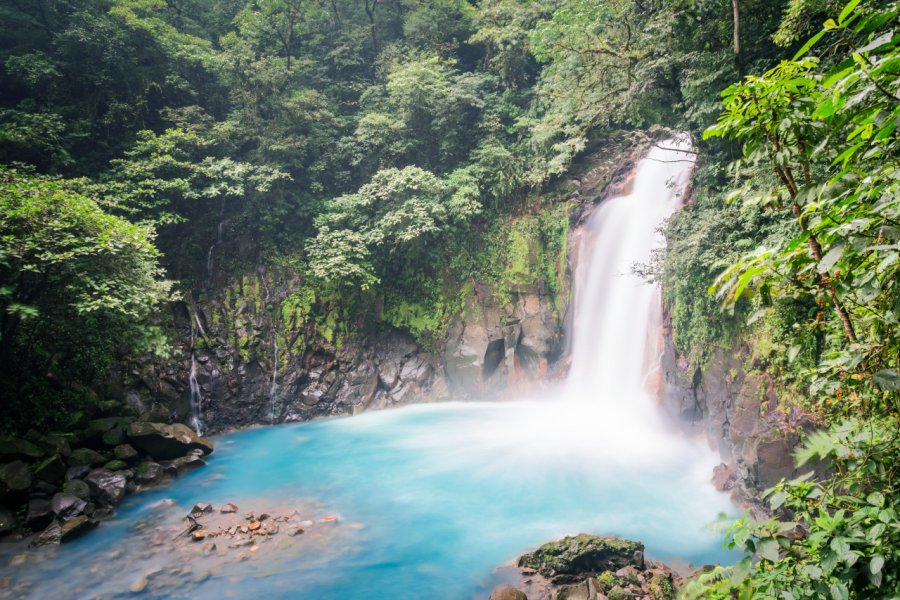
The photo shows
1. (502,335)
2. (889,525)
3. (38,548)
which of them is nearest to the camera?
(889,525)

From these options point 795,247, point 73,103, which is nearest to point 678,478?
point 795,247

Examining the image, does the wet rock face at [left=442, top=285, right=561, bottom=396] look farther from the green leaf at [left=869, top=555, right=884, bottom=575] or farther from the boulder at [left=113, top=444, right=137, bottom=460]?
the green leaf at [left=869, top=555, right=884, bottom=575]

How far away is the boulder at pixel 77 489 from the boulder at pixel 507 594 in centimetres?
662

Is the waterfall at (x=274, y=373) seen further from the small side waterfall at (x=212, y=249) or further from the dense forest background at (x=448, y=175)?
the small side waterfall at (x=212, y=249)

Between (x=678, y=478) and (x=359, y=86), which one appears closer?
(x=678, y=478)

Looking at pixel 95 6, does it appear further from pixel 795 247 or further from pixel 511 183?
pixel 795 247

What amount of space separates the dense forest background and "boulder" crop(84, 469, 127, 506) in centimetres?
135

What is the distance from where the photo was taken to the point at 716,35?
6801mm

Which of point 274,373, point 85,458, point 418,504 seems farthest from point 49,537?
point 274,373

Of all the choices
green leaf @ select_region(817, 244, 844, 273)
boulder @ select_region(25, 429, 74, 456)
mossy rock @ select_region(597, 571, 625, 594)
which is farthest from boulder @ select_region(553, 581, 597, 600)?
boulder @ select_region(25, 429, 74, 456)

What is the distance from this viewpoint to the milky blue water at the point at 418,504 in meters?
5.50

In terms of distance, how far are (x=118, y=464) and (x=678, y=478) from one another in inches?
391

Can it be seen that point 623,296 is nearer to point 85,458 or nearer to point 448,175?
point 448,175

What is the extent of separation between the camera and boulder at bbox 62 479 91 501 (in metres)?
6.87
